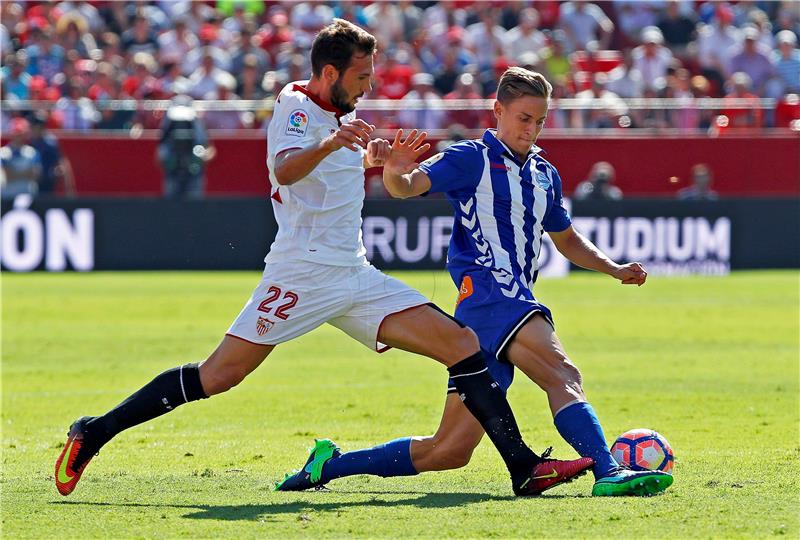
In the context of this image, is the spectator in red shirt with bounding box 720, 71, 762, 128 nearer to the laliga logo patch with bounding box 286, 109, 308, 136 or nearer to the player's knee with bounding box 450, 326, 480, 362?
the player's knee with bounding box 450, 326, 480, 362

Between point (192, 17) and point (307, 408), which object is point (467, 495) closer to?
point (307, 408)

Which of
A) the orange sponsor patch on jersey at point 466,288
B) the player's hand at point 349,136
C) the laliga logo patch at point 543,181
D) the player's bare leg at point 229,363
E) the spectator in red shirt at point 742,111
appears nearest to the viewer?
the player's hand at point 349,136

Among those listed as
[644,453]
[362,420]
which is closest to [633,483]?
[644,453]

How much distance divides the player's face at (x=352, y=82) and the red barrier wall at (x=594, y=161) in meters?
16.0

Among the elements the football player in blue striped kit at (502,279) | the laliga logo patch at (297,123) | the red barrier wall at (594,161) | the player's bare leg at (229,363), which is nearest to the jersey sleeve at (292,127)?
the laliga logo patch at (297,123)

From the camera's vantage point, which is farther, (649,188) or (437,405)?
(649,188)

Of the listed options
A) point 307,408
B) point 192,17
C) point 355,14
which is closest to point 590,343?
point 307,408

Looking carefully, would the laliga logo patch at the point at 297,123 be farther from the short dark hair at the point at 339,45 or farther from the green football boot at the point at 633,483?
the green football boot at the point at 633,483

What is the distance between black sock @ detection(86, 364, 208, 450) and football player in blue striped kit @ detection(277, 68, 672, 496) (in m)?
0.75

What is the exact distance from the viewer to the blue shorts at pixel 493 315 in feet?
21.7

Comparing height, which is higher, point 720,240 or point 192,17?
point 192,17

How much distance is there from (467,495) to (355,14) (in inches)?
754

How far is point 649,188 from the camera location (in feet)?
77.0

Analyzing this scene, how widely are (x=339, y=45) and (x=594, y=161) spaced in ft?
56.2
